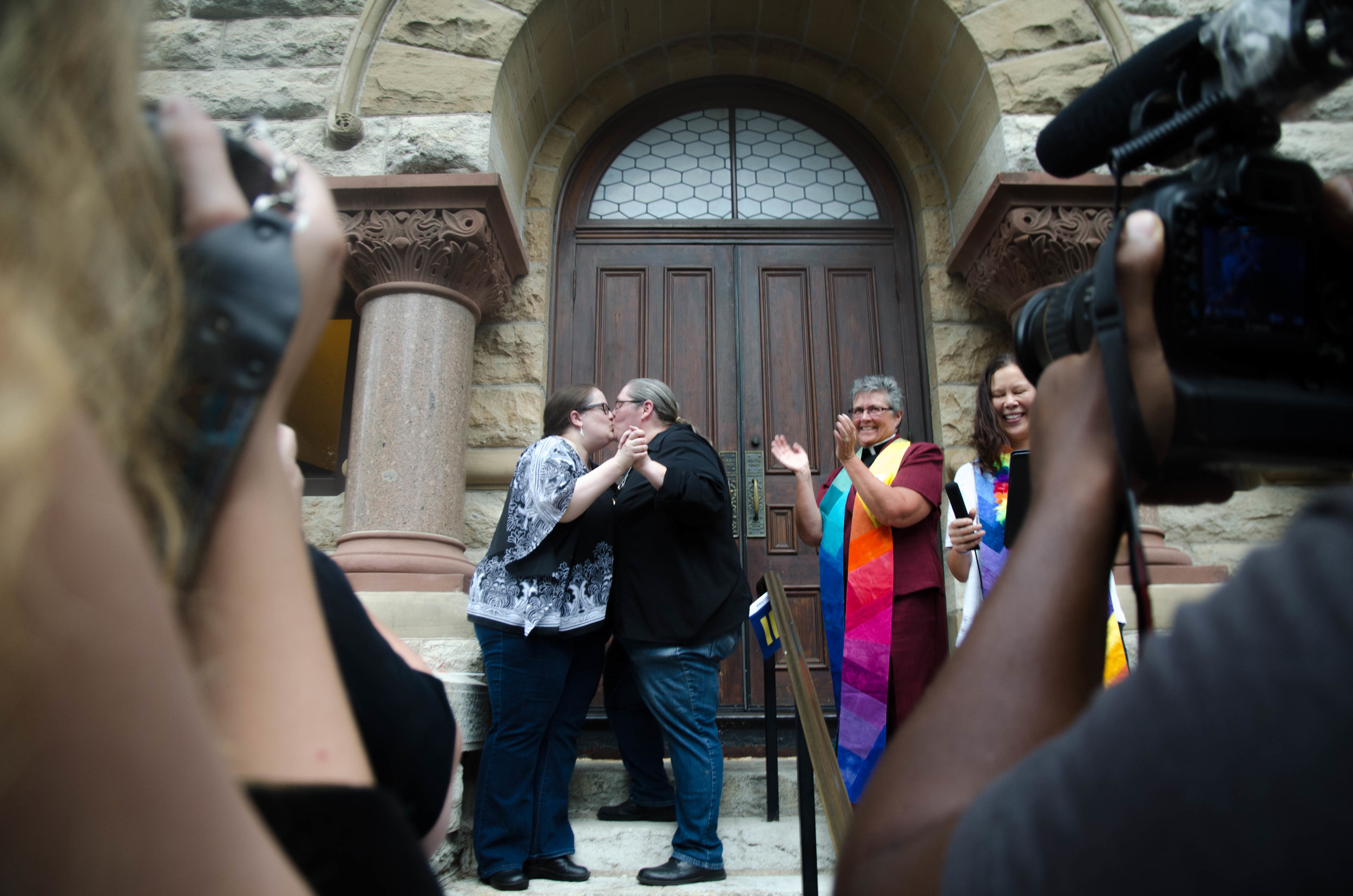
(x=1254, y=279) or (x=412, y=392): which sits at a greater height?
(x=412, y=392)

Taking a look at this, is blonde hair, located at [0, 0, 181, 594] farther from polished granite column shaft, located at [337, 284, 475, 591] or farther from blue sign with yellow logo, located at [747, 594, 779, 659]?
polished granite column shaft, located at [337, 284, 475, 591]

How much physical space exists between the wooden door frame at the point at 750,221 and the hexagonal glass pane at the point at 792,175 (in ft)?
0.17

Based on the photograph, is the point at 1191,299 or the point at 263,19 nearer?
the point at 1191,299

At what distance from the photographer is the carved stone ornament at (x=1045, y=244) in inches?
157

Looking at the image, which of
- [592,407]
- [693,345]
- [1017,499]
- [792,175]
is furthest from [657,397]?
[792,175]

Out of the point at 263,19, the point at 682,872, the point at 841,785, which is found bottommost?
the point at 682,872

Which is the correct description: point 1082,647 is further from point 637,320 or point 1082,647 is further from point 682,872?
point 637,320

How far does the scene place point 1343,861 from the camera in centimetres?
36

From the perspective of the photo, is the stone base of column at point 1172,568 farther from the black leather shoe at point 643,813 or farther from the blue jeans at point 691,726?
the black leather shoe at point 643,813

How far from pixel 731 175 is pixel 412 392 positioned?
2.58 m

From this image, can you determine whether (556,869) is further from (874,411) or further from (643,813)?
(874,411)

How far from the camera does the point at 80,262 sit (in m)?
0.39

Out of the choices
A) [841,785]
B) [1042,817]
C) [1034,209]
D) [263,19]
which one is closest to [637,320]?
[1034,209]

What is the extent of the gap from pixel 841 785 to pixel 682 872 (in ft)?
3.68
